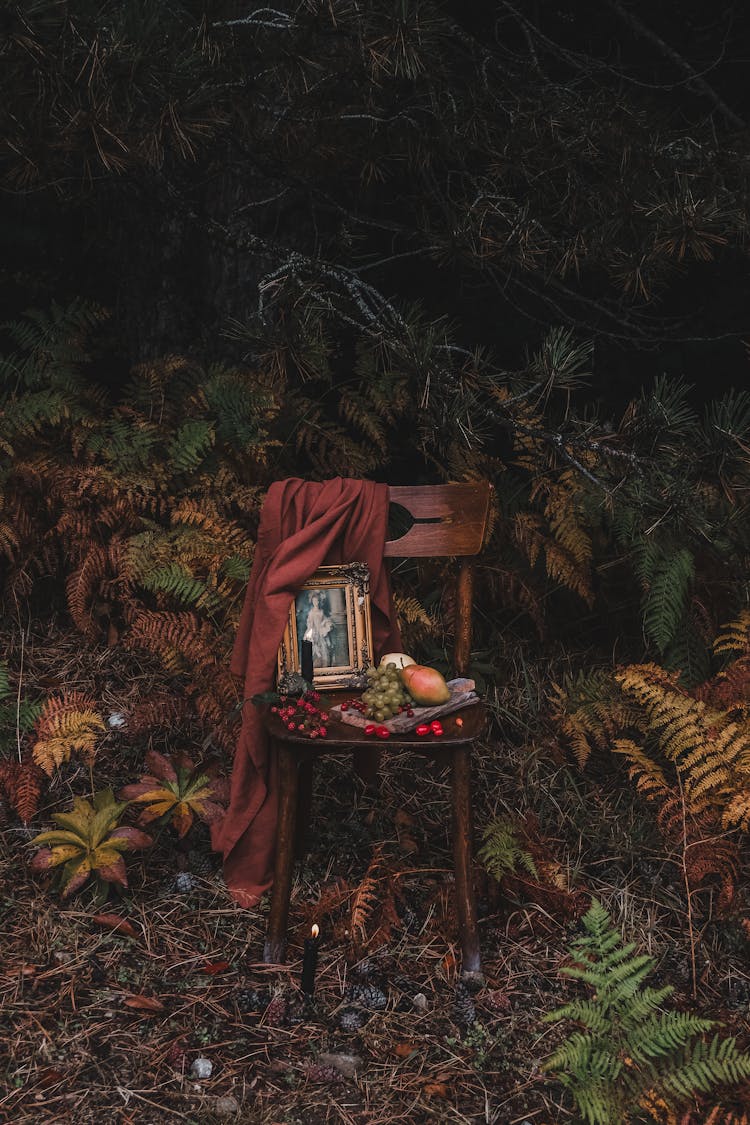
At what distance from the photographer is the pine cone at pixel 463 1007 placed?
251 cm

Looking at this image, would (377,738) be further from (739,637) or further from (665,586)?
(739,637)

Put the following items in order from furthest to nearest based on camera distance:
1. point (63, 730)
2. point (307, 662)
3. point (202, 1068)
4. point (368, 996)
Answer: point (63, 730) → point (307, 662) → point (368, 996) → point (202, 1068)

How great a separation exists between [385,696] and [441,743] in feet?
0.65

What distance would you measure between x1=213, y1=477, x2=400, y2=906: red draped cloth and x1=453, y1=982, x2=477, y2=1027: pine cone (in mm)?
667

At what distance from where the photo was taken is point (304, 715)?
2576 millimetres

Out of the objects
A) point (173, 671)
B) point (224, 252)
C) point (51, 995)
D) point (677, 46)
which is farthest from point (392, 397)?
point (51, 995)

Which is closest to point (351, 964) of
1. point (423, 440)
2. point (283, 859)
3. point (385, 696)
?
point (283, 859)

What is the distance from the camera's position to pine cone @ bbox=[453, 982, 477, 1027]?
251 centimetres

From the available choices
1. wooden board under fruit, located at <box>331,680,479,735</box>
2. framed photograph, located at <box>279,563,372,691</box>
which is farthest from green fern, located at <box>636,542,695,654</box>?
framed photograph, located at <box>279,563,372,691</box>

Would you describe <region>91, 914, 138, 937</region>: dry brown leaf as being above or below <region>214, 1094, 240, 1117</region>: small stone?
above

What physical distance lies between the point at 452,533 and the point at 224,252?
1956 mm

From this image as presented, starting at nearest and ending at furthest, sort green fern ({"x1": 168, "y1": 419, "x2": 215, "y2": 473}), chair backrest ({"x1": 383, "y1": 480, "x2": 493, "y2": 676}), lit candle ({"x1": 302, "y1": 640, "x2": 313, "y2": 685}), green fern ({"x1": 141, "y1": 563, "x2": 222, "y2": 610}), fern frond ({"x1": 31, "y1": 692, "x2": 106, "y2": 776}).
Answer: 1. lit candle ({"x1": 302, "y1": 640, "x2": 313, "y2": 685})
2. chair backrest ({"x1": 383, "y1": 480, "x2": 493, "y2": 676})
3. fern frond ({"x1": 31, "y1": 692, "x2": 106, "y2": 776})
4. green fern ({"x1": 141, "y1": 563, "x2": 222, "y2": 610})
5. green fern ({"x1": 168, "y1": 419, "x2": 215, "y2": 473})

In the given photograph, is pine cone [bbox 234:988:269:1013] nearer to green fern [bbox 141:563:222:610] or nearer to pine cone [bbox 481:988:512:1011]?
pine cone [bbox 481:988:512:1011]

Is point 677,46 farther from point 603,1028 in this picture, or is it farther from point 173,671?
point 603,1028
